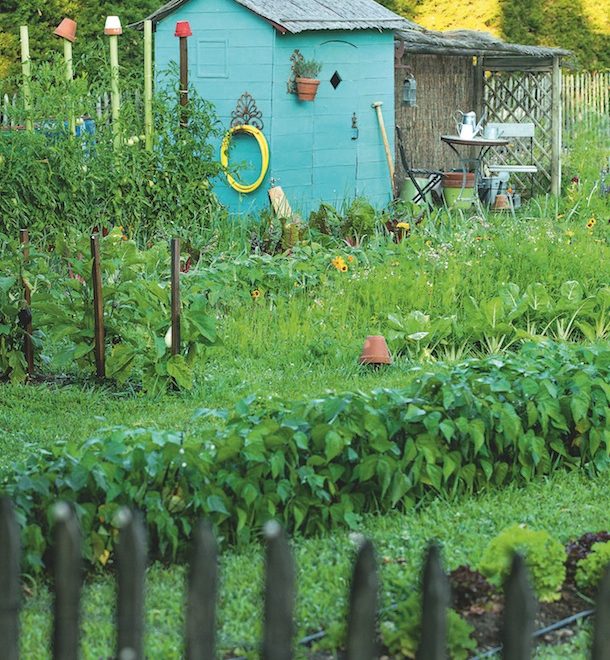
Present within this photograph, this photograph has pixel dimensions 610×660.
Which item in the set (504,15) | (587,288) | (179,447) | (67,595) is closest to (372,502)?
(179,447)

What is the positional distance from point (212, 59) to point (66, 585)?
11.0m

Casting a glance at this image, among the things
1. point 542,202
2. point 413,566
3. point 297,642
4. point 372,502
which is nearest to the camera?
point 297,642

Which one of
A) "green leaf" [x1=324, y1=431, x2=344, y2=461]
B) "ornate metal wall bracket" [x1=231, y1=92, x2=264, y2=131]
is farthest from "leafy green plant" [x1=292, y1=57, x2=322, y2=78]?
"green leaf" [x1=324, y1=431, x2=344, y2=461]

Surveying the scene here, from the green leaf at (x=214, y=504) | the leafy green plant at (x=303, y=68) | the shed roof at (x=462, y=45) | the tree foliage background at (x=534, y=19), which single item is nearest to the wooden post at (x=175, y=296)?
the green leaf at (x=214, y=504)

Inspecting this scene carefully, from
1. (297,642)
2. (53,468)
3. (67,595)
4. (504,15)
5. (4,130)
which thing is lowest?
(297,642)

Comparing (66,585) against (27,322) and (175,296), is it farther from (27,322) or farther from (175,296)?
(27,322)

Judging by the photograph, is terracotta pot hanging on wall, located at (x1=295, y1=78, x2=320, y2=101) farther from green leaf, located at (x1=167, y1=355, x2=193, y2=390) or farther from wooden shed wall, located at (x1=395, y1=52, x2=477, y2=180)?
green leaf, located at (x1=167, y1=355, x2=193, y2=390)

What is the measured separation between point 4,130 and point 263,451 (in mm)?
7230

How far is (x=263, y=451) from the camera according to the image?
161 inches

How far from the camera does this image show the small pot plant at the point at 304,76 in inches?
482

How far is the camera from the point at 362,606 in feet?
6.19

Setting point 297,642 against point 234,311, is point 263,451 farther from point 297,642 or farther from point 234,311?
point 234,311

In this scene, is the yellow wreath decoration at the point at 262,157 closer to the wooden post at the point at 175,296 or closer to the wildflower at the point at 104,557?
the wooden post at the point at 175,296

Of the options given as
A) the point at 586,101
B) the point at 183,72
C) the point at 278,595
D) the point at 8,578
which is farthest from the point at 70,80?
the point at 586,101
